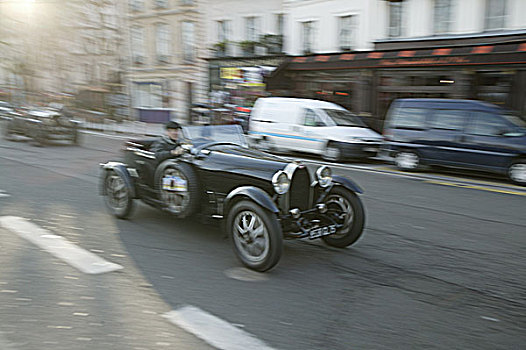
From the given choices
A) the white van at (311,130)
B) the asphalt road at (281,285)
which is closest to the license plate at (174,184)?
the asphalt road at (281,285)

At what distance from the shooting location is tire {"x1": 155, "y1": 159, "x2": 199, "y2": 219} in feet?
17.3

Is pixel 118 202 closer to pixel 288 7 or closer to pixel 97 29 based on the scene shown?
pixel 97 29

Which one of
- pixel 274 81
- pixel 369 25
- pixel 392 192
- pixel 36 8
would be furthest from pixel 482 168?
pixel 274 81

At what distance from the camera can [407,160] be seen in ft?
40.3

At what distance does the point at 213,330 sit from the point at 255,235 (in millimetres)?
1283

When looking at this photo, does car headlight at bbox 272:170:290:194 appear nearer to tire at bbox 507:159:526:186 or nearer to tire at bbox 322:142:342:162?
tire at bbox 507:159:526:186

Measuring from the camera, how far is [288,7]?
78.2 feet

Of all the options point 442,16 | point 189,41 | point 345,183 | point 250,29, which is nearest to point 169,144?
point 345,183

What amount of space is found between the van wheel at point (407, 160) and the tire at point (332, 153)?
1.70 metres

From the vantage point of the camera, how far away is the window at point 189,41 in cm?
2712

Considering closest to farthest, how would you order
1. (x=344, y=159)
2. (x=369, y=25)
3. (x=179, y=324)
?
(x=179, y=324)
(x=344, y=159)
(x=369, y=25)

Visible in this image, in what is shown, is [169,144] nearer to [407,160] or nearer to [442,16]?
[407,160]

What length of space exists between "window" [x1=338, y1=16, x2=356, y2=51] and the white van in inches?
301

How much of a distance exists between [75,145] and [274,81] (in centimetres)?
1080
